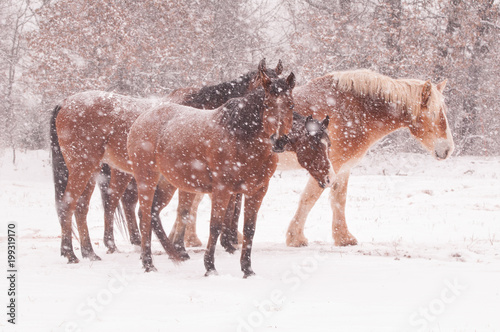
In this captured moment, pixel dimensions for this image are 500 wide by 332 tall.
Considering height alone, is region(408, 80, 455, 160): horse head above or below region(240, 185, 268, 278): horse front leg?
above

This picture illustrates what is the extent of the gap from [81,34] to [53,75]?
1.54 meters

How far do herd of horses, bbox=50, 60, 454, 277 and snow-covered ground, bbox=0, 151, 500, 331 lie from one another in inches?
16.3

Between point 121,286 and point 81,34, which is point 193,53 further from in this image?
point 121,286

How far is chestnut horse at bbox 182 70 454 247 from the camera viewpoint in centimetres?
664

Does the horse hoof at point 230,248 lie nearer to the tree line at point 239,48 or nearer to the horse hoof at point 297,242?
Answer: the horse hoof at point 297,242

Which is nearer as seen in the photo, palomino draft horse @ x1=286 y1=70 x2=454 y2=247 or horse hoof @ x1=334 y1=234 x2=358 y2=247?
palomino draft horse @ x1=286 y1=70 x2=454 y2=247

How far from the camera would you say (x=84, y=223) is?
6.12 metres

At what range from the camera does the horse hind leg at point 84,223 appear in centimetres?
602

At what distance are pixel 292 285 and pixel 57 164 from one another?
12.1ft

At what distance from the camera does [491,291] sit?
162 inches

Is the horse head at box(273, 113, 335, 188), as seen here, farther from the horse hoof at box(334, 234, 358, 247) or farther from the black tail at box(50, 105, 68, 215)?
the black tail at box(50, 105, 68, 215)

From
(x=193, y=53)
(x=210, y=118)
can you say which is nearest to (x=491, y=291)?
(x=210, y=118)

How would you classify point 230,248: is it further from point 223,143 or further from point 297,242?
point 223,143

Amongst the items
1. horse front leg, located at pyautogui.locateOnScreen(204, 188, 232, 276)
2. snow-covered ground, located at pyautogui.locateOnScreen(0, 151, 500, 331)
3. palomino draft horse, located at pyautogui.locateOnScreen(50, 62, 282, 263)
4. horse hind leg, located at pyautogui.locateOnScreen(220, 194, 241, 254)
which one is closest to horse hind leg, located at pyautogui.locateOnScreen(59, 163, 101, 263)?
palomino draft horse, located at pyautogui.locateOnScreen(50, 62, 282, 263)
